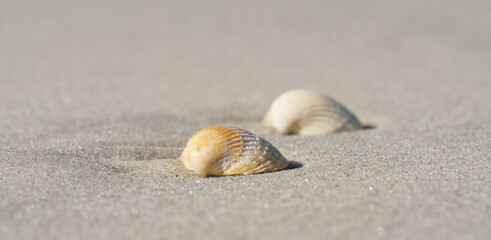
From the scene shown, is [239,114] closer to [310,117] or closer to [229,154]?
[310,117]

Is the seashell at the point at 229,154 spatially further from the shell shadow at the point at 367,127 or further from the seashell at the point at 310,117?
the shell shadow at the point at 367,127

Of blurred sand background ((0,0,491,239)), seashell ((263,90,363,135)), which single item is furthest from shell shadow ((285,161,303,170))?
seashell ((263,90,363,135))

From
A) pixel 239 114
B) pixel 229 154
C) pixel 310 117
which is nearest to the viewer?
pixel 229 154

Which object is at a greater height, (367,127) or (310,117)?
(310,117)

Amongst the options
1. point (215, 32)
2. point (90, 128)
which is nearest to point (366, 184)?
point (90, 128)

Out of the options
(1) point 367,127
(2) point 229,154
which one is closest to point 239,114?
(1) point 367,127

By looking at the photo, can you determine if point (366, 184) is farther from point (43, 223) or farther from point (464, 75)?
point (464, 75)
